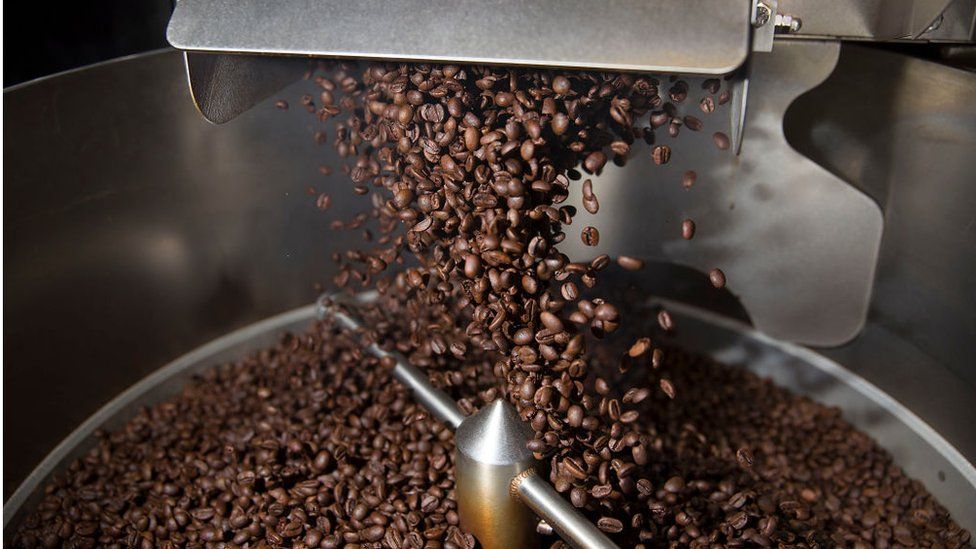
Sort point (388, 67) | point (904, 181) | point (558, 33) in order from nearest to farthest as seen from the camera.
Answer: point (558, 33) < point (388, 67) < point (904, 181)

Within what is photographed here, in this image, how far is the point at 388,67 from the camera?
107 cm

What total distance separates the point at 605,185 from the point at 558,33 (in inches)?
37.8

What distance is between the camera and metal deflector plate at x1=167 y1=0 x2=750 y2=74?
80 cm

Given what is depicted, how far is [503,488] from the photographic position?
108 cm

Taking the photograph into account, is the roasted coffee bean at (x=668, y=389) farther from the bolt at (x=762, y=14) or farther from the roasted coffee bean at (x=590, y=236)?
the bolt at (x=762, y=14)

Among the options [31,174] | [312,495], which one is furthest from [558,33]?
[31,174]

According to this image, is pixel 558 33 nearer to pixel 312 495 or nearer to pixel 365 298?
pixel 312 495

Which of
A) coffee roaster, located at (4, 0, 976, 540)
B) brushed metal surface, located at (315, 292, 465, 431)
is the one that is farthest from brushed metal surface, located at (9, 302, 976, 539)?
brushed metal surface, located at (315, 292, 465, 431)

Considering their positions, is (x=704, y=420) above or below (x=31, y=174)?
below

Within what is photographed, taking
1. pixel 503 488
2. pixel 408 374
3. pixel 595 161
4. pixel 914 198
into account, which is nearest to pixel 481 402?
pixel 408 374

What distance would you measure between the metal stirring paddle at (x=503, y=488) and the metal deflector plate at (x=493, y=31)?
51cm

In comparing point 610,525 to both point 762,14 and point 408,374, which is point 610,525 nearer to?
point 408,374

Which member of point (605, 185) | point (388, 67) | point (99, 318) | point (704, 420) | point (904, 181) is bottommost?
point (704, 420)

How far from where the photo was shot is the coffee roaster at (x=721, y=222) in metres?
1.36
